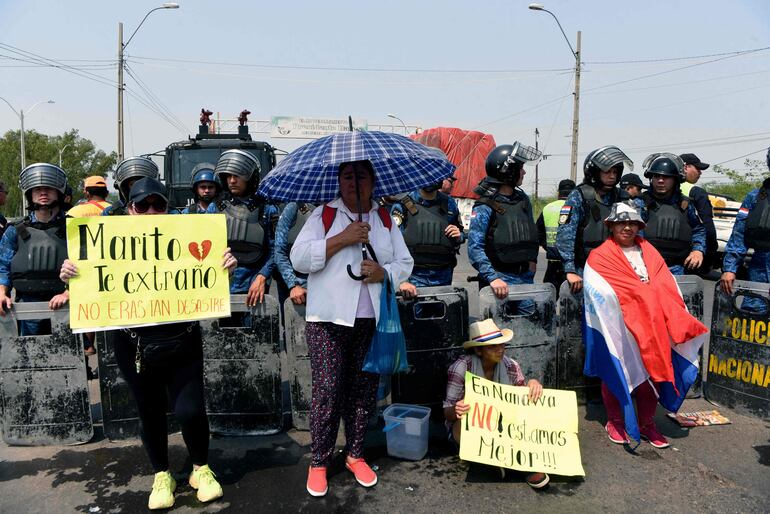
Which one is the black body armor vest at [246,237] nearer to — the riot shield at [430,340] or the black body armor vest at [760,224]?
the riot shield at [430,340]

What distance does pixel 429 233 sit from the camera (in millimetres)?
4887

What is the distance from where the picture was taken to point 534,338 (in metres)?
4.43

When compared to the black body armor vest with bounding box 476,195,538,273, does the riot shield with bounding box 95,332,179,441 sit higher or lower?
lower

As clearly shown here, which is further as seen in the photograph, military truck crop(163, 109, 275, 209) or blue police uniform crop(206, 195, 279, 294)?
military truck crop(163, 109, 275, 209)

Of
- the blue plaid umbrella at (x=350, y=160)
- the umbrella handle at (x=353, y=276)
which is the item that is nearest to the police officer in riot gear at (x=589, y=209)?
the blue plaid umbrella at (x=350, y=160)

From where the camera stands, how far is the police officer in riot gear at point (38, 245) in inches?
159

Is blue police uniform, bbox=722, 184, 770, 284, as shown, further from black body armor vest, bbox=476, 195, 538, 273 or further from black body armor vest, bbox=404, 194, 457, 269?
black body armor vest, bbox=404, 194, 457, 269

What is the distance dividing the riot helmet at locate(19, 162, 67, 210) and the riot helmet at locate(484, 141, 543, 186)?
10.5 feet

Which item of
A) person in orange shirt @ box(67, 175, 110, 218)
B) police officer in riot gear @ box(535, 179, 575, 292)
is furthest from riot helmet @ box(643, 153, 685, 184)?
person in orange shirt @ box(67, 175, 110, 218)

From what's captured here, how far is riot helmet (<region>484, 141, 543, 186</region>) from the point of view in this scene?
14.8 ft

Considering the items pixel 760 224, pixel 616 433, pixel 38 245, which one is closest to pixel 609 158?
pixel 760 224

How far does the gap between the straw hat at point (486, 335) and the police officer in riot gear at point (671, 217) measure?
195 centimetres

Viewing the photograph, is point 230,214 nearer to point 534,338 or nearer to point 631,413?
A: point 534,338

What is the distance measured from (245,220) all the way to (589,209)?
110 inches
